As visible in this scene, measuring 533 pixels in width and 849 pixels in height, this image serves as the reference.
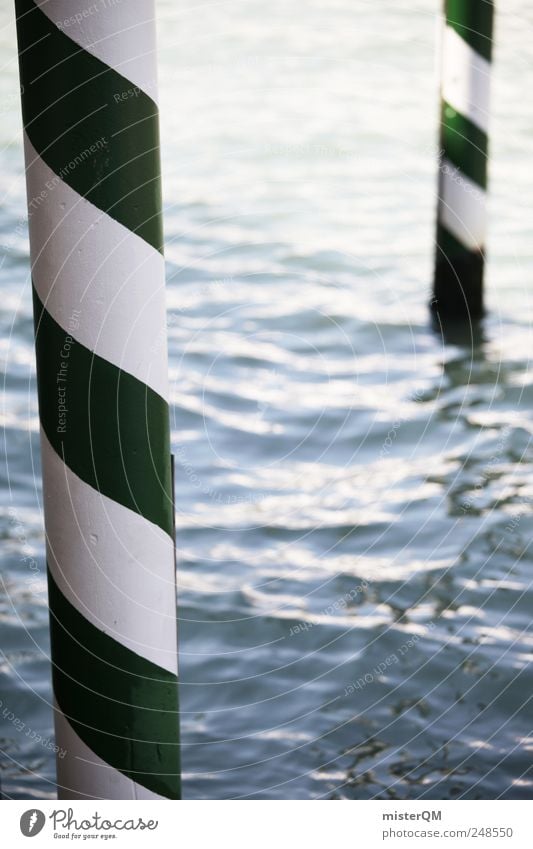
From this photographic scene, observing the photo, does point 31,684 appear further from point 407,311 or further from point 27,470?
point 407,311

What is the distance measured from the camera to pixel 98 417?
1.06 meters

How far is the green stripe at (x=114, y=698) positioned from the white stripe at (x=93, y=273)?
24cm

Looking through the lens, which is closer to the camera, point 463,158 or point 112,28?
point 112,28

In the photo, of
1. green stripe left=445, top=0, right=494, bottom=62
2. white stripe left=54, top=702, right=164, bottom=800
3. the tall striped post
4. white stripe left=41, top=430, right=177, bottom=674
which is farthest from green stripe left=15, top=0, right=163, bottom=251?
green stripe left=445, top=0, right=494, bottom=62

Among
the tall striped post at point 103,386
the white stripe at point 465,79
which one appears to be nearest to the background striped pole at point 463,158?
the white stripe at point 465,79

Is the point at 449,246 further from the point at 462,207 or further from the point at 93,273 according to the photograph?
the point at 93,273

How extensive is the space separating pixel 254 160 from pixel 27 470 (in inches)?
68.1

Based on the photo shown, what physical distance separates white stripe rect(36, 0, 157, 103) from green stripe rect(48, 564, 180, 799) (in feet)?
1.51

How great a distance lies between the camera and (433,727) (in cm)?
155

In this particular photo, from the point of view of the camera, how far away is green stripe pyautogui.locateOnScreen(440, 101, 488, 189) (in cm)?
260

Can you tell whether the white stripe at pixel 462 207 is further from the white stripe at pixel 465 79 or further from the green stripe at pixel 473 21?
the green stripe at pixel 473 21

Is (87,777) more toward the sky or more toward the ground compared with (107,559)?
more toward the ground

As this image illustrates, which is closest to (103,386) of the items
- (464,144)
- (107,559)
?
(107,559)

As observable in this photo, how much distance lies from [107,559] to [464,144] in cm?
178
